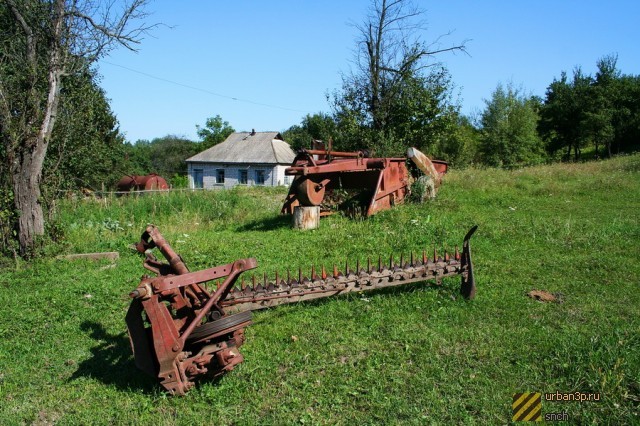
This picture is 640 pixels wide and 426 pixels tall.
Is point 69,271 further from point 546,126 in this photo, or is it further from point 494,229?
point 546,126

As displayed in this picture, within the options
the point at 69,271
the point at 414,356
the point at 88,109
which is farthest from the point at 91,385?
the point at 88,109

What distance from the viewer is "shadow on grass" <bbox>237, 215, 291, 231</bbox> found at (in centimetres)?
1079

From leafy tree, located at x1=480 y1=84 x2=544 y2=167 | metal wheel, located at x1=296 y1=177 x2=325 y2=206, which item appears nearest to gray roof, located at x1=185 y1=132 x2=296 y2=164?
leafy tree, located at x1=480 y1=84 x2=544 y2=167

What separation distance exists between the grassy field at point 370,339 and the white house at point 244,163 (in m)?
37.4

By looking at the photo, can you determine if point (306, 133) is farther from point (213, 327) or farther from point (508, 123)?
point (213, 327)

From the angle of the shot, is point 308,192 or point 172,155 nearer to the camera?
point 308,192

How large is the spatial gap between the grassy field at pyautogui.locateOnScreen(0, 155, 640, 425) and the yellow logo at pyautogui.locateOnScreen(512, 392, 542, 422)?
87 millimetres

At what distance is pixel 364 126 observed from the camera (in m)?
21.6

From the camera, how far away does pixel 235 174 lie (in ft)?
159

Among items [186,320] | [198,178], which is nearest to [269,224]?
[186,320]

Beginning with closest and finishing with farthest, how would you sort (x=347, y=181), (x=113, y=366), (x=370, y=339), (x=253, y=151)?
(x=113, y=366), (x=370, y=339), (x=347, y=181), (x=253, y=151)

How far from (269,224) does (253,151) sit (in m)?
37.2

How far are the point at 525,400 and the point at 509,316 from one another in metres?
1.72

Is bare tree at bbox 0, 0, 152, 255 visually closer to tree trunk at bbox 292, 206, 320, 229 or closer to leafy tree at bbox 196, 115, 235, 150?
tree trunk at bbox 292, 206, 320, 229
